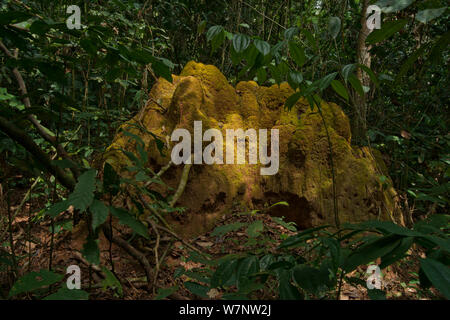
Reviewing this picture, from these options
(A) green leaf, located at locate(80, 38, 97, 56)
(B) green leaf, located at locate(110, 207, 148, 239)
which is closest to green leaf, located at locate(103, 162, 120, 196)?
(B) green leaf, located at locate(110, 207, 148, 239)

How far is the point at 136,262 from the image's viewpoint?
2236 millimetres

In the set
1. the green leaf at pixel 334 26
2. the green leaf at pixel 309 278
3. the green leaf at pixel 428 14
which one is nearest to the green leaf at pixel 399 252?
the green leaf at pixel 309 278

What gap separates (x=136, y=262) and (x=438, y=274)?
208 cm

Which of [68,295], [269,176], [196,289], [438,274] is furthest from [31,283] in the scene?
[269,176]

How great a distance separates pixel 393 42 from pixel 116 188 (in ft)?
16.4

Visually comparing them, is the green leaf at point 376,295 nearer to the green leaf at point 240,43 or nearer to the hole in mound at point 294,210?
the green leaf at point 240,43

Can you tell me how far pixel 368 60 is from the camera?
12.6 feet

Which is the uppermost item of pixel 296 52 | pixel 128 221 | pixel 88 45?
pixel 296 52

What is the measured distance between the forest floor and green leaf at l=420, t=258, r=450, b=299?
127 cm

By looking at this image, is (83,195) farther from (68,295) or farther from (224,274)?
(224,274)

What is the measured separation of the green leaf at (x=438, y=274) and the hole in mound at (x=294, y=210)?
2.35 meters

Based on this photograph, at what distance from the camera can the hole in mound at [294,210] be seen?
2.92 m

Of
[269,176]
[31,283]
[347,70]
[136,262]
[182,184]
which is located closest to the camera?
[31,283]

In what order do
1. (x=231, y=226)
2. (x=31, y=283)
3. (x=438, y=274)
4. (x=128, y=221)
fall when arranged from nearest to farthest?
1. (x=438, y=274)
2. (x=31, y=283)
3. (x=128, y=221)
4. (x=231, y=226)
